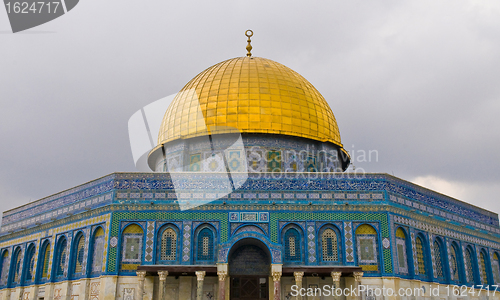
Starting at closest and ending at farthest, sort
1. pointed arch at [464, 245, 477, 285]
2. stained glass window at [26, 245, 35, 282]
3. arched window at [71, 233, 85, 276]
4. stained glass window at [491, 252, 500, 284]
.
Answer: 1. arched window at [71, 233, 85, 276]
2. stained glass window at [26, 245, 35, 282]
3. pointed arch at [464, 245, 477, 285]
4. stained glass window at [491, 252, 500, 284]

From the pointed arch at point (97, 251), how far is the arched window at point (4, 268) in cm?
573

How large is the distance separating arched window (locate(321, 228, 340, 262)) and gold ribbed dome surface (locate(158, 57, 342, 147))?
15.0 feet

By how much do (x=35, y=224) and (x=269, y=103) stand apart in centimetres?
984

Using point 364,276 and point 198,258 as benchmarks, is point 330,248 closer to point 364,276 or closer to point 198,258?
point 364,276

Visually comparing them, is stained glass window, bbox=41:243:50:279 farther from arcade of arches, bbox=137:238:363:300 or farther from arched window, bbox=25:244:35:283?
arcade of arches, bbox=137:238:363:300

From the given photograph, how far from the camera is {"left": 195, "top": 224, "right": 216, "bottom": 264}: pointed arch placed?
15.1 meters


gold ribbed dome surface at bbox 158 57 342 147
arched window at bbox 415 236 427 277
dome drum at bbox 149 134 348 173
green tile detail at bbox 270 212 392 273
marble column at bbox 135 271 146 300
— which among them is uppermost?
gold ribbed dome surface at bbox 158 57 342 147

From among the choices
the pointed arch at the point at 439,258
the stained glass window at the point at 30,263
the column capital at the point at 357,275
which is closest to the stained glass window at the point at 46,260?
the stained glass window at the point at 30,263

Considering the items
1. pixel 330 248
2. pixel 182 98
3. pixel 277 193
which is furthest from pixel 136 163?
pixel 330 248

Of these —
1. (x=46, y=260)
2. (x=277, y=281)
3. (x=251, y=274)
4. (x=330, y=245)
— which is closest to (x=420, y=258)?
(x=330, y=245)

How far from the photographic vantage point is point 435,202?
17562mm

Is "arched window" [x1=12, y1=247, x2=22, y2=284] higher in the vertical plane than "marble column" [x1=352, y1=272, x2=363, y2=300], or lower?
higher

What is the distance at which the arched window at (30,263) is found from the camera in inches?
A: 706

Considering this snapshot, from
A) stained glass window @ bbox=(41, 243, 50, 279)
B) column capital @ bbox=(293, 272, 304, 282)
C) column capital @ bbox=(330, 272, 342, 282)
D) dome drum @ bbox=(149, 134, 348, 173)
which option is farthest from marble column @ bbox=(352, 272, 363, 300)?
stained glass window @ bbox=(41, 243, 50, 279)
